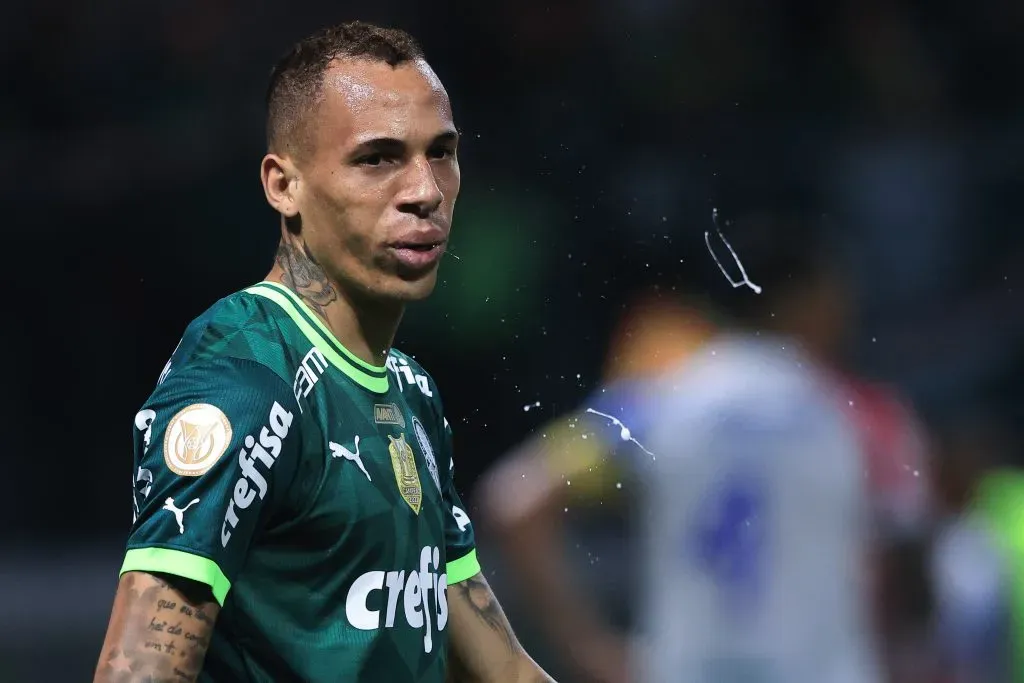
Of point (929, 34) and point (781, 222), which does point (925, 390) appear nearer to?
point (929, 34)

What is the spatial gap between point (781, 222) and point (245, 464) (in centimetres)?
230

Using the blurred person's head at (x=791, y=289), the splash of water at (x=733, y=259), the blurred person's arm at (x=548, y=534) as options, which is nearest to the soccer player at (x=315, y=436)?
the blurred person's arm at (x=548, y=534)

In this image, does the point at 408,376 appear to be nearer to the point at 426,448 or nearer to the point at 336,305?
the point at 426,448

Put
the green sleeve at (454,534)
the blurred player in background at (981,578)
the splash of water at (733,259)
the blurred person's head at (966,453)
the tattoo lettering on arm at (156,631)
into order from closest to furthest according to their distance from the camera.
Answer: the tattoo lettering on arm at (156,631) < the green sleeve at (454,534) < the splash of water at (733,259) < the blurred player in background at (981,578) < the blurred person's head at (966,453)

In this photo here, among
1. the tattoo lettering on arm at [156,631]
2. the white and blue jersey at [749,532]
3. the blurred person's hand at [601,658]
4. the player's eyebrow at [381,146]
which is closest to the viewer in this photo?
the tattoo lettering on arm at [156,631]

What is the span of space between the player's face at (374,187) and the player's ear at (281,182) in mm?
16

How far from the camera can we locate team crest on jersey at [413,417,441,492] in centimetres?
249

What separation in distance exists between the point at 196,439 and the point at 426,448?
572 mm

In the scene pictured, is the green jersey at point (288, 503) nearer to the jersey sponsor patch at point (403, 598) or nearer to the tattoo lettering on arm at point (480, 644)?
the jersey sponsor patch at point (403, 598)

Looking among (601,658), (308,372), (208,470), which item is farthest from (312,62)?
(601,658)

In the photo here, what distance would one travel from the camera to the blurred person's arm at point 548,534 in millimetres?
3674

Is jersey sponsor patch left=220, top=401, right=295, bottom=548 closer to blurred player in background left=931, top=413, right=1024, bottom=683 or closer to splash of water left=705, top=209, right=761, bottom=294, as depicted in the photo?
splash of water left=705, top=209, right=761, bottom=294

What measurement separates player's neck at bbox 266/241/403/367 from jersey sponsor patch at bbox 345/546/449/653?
0.32 m

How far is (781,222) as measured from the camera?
404cm
